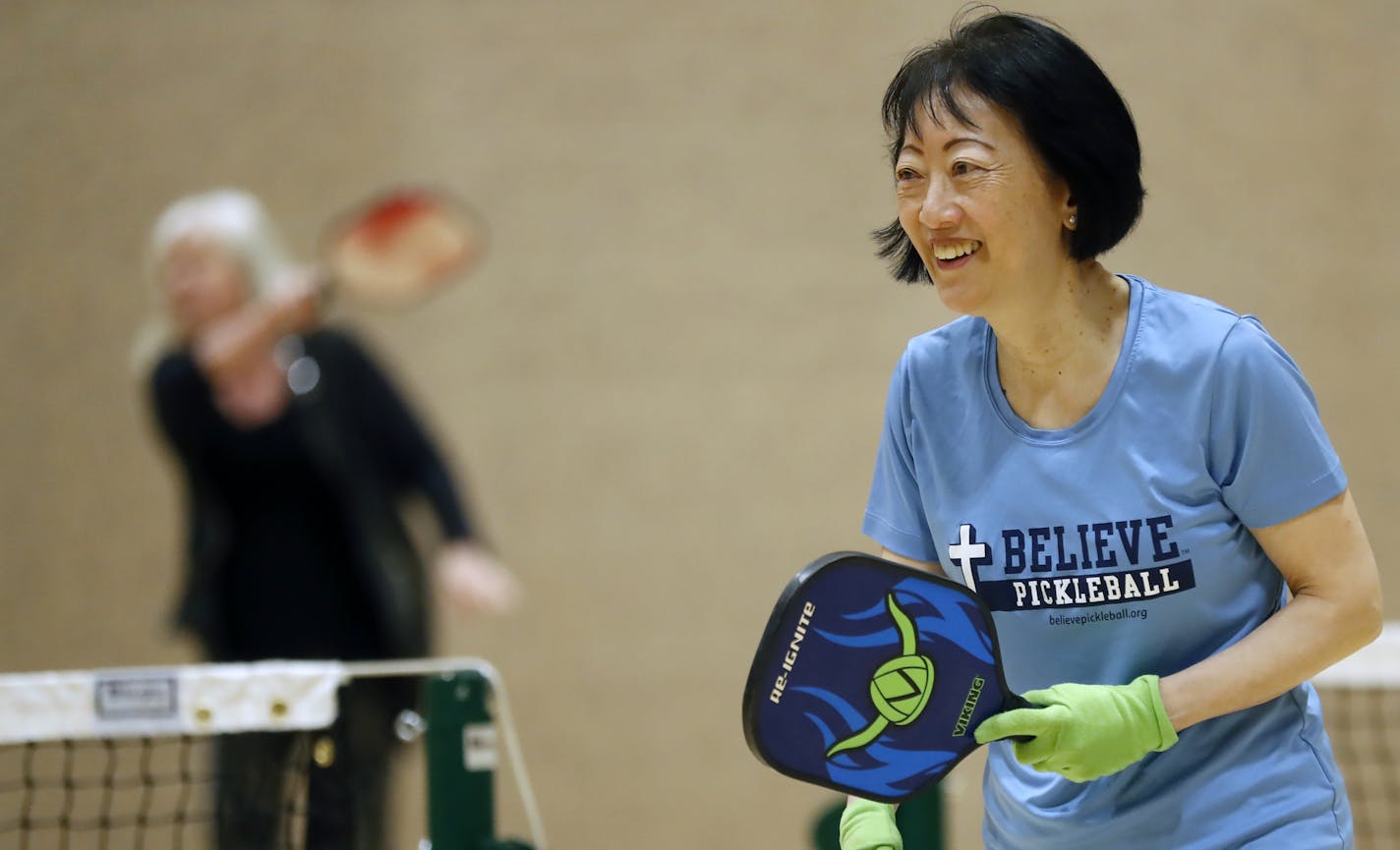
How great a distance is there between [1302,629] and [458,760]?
164 cm

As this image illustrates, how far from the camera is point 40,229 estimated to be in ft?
19.0

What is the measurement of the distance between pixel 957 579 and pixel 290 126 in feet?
14.5

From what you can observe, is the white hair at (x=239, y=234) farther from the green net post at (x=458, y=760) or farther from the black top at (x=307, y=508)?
the green net post at (x=458, y=760)

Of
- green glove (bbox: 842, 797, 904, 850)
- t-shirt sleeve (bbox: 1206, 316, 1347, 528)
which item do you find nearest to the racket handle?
green glove (bbox: 842, 797, 904, 850)

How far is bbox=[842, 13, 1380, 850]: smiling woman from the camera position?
172cm

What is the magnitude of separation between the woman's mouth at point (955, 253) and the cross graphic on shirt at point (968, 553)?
12.9 inches

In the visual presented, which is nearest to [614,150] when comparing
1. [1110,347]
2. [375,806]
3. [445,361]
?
[445,361]

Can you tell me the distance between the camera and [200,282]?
5.17 meters

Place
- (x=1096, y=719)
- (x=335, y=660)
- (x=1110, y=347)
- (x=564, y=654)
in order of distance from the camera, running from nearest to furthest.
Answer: (x=1096, y=719), (x=1110, y=347), (x=335, y=660), (x=564, y=654)

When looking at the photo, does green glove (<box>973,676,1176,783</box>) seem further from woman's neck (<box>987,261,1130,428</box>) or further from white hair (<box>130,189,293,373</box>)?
white hair (<box>130,189,293,373</box>)

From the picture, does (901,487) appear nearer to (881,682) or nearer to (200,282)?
(881,682)

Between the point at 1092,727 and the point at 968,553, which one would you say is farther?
the point at 968,553

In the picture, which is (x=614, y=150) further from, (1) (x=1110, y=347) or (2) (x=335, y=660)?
(1) (x=1110, y=347)

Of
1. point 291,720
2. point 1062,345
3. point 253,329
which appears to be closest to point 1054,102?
point 1062,345
